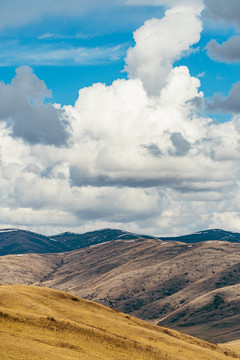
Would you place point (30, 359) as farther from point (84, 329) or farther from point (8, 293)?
point (8, 293)

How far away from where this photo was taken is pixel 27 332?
7281cm

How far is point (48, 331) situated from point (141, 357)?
15584mm

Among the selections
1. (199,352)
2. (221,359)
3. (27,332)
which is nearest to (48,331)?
(27,332)

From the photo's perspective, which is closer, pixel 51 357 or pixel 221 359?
pixel 51 357

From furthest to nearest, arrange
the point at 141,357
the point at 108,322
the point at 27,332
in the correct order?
1. the point at 108,322
2. the point at 141,357
3. the point at 27,332

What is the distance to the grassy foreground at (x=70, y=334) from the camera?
6606cm

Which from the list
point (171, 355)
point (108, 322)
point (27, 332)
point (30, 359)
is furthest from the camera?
point (108, 322)

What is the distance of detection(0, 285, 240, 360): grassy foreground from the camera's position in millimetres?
66062

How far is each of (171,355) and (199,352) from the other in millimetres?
13086

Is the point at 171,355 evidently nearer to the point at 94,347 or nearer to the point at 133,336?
the point at 133,336

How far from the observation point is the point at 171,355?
281 ft

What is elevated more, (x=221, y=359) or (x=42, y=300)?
(x=42, y=300)

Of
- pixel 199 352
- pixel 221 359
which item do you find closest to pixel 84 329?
pixel 199 352

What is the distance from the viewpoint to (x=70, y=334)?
7875 cm
